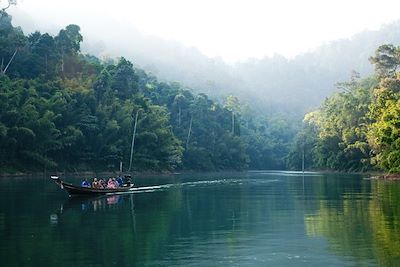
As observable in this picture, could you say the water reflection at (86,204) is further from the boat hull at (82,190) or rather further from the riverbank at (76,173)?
the riverbank at (76,173)

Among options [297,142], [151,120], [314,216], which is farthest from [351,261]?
[297,142]

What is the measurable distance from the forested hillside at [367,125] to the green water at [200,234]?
35.8 metres

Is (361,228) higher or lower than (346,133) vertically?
lower

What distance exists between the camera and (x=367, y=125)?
95000 millimetres

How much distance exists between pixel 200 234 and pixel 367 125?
78.9 m

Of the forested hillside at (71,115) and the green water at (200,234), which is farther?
the forested hillside at (71,115)

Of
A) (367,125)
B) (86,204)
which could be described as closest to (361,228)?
(86,204)

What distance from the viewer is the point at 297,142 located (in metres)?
145

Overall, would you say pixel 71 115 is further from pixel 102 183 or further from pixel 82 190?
pixel 82 190

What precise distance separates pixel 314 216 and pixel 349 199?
1080 cm

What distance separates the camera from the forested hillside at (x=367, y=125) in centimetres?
6769

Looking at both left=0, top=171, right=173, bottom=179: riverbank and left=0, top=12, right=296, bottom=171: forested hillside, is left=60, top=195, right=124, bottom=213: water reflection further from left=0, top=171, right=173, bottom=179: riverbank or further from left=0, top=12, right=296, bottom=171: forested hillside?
left=0, top=171, right=173, bottom=179: riverbank

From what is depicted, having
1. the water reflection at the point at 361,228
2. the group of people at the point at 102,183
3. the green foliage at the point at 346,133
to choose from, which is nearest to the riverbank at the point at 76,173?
the group of people at the point at 102,183

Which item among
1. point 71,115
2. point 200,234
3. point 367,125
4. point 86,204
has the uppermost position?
point 71,115
